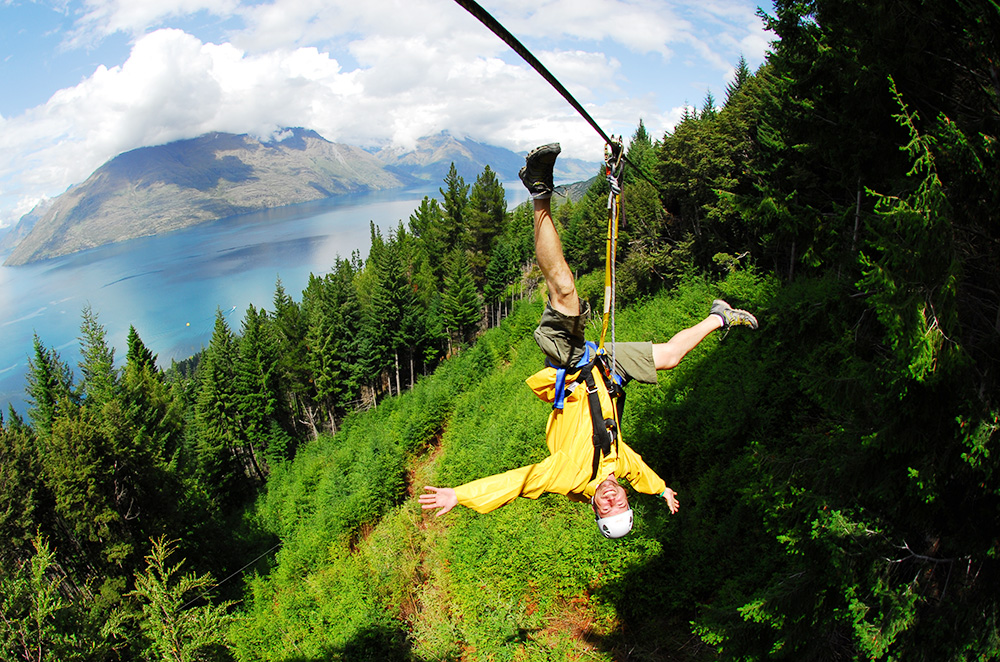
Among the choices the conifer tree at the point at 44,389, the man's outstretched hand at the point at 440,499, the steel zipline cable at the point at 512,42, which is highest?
the steel zipline cable at the point at 512,42

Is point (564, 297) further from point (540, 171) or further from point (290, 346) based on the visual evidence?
point (290, 346)

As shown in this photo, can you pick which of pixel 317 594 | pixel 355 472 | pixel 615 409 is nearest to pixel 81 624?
pixel 317 594

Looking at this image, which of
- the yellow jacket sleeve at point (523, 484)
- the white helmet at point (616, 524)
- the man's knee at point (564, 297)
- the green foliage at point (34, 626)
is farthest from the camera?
the green foliage at point (34, 626)

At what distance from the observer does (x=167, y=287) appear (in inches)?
4225

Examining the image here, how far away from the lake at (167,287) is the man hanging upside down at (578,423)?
62.8 metres

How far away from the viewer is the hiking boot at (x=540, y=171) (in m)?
2.55

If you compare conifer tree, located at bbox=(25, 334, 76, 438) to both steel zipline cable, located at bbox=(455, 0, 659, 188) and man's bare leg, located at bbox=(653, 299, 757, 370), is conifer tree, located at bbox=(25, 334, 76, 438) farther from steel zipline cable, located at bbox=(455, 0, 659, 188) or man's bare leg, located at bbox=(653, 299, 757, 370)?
steel zipline cable, located at bbox=(455, 0, 659, 188)

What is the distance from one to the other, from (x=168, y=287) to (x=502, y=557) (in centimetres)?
12504

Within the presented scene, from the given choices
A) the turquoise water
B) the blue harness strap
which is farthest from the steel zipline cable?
the turquoise water

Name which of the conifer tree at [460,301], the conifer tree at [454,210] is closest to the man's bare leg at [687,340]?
the conifer tree at [460,301]

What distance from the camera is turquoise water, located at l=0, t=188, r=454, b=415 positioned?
8106cm

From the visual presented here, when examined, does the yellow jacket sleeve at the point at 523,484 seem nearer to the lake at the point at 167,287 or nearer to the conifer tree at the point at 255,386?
the conifer tree at the point at 255,386

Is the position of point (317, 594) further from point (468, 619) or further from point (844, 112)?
point (844, 112)

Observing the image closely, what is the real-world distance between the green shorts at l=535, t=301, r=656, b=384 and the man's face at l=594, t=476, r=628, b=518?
796 millimetres
